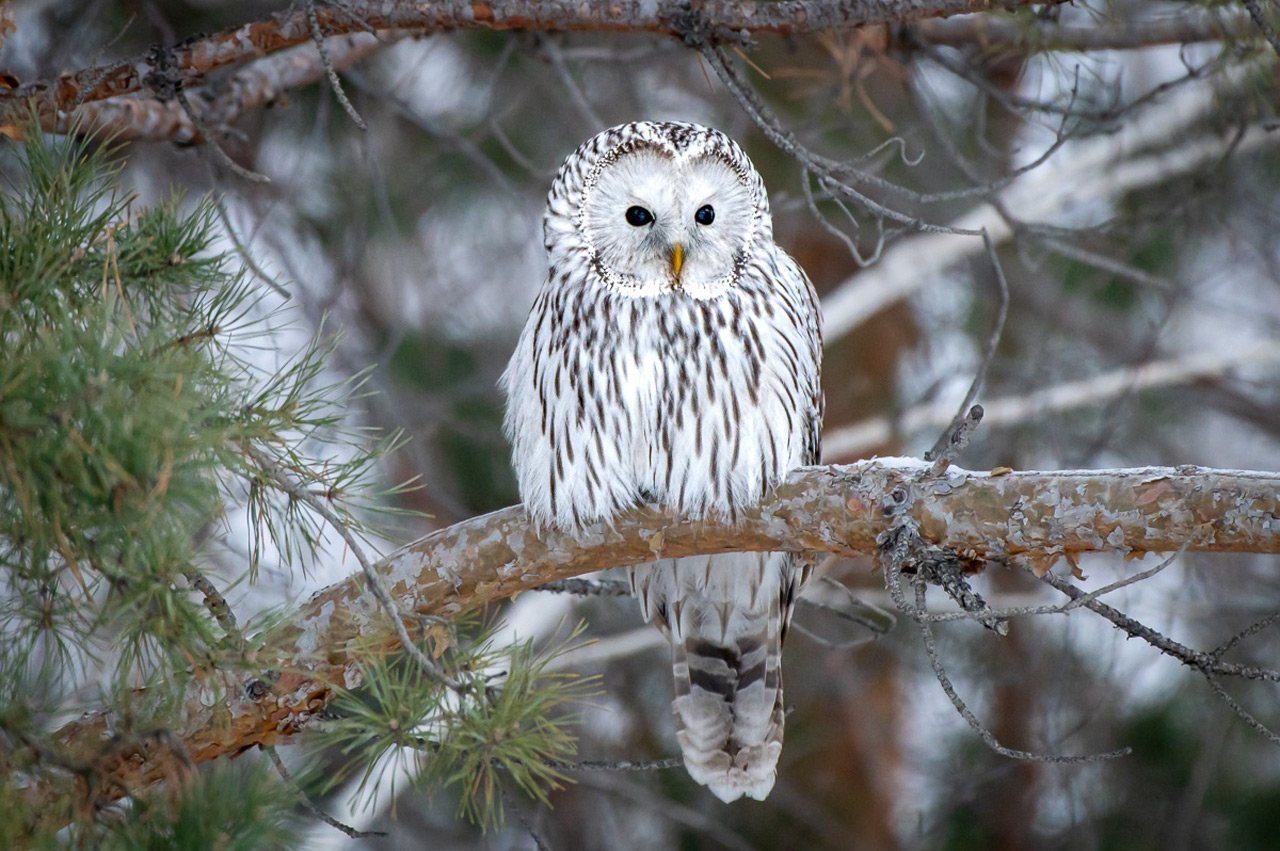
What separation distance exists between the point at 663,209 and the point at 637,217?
82 millimetres

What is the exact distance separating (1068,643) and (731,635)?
6.04 ft

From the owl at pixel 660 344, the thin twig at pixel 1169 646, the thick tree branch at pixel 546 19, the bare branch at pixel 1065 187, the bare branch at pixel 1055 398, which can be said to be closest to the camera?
the thin twig at pixel 1169 646

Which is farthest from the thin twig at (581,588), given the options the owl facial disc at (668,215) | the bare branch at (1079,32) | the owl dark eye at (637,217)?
the bare branch at (1079,32)

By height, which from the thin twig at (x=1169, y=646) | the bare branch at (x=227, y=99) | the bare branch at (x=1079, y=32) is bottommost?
the thin twig at (x=1169, y=646)

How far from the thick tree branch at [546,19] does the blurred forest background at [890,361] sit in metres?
1.59

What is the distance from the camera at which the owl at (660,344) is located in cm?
263

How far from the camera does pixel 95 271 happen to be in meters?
1.88

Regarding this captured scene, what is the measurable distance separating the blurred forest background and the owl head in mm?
1454

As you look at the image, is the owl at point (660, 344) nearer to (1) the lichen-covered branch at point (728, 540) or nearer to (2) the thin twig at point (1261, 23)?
A: (1) the lichen-covered branch at point (728, 540)

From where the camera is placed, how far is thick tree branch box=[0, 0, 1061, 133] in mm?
2363

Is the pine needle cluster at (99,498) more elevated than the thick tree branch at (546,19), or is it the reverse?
the thick tree branch at (546,19)

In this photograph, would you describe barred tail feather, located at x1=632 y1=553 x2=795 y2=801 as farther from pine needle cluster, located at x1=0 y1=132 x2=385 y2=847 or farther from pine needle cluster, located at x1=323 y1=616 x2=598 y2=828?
pine needle cluster, located at x1=0 y1=132 x2=385 y2=847

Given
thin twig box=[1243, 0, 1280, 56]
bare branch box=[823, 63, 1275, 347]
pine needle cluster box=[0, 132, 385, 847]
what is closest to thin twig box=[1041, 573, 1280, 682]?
thin twig box=[1243, 0, 1280, 56]

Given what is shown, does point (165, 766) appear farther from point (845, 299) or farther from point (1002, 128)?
point (1002, 128)
